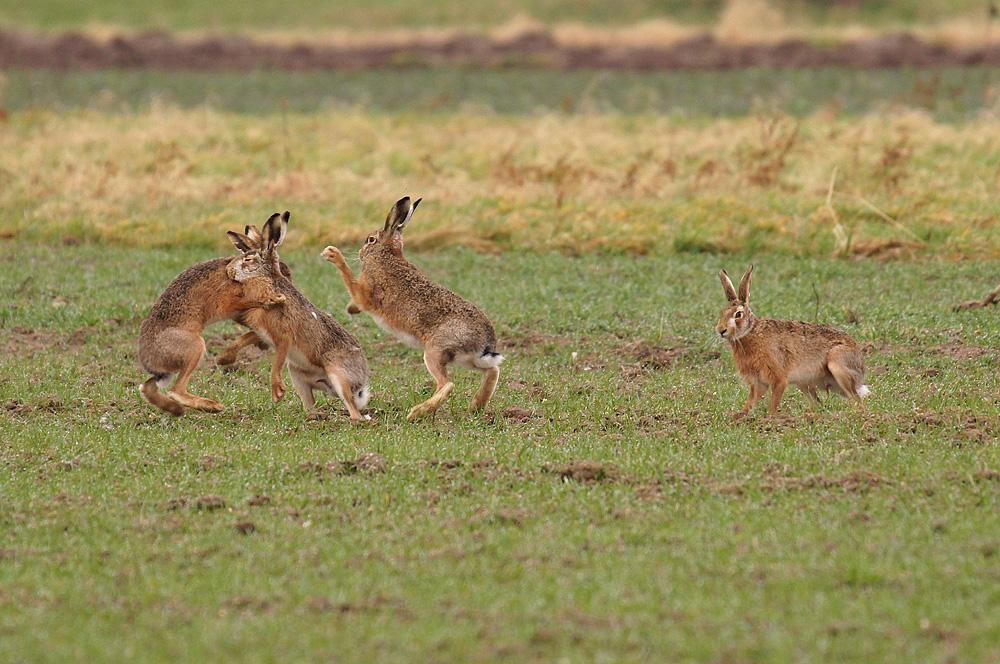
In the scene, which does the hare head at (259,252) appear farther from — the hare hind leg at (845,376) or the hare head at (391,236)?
the hare hind leg at (845,376)

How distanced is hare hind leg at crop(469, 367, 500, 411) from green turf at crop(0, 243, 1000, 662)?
143mm

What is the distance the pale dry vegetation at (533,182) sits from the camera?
715 inches

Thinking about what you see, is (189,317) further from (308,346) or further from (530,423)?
(530,423)

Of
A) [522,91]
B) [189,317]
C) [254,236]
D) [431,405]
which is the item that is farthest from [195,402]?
[522,91]

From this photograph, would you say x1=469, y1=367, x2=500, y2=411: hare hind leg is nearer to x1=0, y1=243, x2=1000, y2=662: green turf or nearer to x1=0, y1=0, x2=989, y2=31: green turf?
x1=0, y1=243, x2=1000, y2=662: green turf

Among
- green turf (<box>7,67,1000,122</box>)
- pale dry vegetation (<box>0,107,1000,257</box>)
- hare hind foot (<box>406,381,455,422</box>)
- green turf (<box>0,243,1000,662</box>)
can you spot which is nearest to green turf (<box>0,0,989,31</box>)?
green turf (<box>7,67,1000,122</box>)

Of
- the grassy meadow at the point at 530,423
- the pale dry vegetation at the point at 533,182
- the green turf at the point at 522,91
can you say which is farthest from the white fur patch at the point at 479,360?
the green turf at the point at 522,91

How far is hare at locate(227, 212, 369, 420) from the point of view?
34.1ft

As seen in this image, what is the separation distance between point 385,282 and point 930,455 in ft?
16.1

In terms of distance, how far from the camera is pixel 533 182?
69.5 ft

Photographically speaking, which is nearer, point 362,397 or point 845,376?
point 845,376

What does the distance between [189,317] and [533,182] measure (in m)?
11.3

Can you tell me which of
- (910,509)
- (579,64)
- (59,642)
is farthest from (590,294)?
(579,64)

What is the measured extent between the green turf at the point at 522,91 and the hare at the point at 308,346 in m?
19.6
